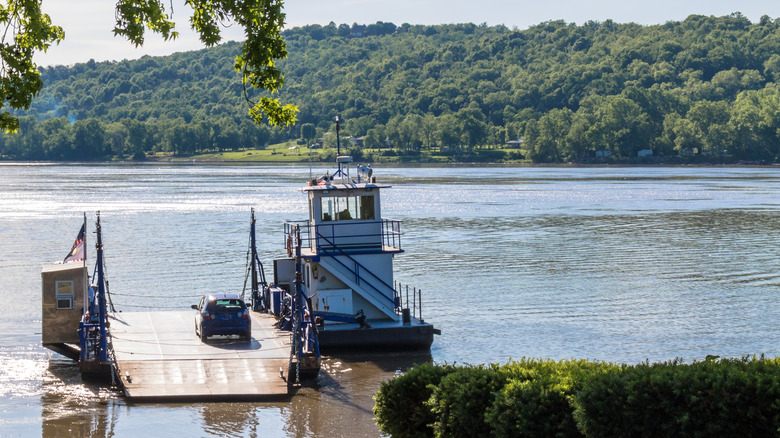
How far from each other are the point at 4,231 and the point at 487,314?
46.6 metres

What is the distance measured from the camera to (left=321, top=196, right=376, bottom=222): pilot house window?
31125 mm

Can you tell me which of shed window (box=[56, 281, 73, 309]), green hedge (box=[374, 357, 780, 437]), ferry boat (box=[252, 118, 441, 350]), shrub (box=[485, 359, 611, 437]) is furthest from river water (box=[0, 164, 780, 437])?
shrub (box=[485, 359, 611, 437])

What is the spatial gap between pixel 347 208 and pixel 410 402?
53.1 feet

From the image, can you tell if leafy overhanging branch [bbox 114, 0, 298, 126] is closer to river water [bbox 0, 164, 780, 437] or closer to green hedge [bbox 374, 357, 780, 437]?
green hedge [bbox 374, 357, 780, 437]

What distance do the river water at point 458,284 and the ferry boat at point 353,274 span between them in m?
0.83

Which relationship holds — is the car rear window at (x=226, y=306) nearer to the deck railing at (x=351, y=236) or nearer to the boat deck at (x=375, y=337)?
the boat deck at (x=375, y=337)

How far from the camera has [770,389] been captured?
11945 mm

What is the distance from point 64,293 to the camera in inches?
1133

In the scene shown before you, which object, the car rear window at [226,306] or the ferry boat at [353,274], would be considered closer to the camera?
the car rear window at [226,306]

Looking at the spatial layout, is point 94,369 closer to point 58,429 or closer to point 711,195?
point 58,429

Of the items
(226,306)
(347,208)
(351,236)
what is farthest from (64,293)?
(347,208)

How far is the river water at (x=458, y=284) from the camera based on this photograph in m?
23.5

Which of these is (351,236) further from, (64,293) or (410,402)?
(410,402)

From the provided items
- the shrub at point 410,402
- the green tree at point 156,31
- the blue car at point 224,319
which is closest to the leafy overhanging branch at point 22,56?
the green tree at point 156,31
